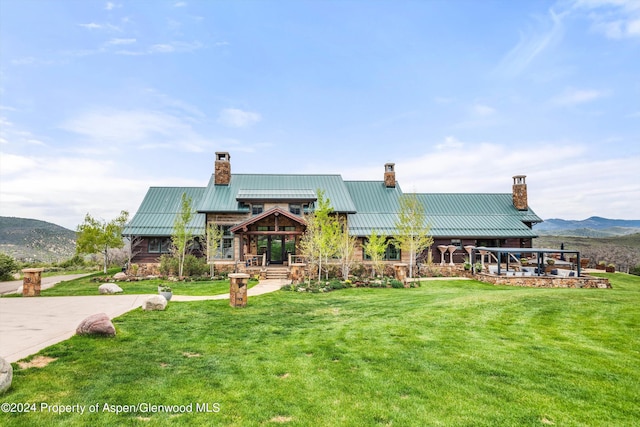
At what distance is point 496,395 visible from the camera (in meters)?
5.33

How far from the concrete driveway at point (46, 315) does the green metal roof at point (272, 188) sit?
11814 millimetres

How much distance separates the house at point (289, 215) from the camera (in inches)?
1006

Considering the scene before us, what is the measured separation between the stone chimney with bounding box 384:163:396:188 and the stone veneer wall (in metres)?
12.5

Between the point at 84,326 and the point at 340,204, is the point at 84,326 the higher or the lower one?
the lower one

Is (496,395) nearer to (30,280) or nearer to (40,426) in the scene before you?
(40,426)

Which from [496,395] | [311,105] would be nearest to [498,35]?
[311,105]

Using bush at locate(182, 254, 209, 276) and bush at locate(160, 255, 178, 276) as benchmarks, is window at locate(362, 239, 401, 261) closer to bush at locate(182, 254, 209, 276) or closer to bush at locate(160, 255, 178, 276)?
bush at locate(182, 254, 209, 276)

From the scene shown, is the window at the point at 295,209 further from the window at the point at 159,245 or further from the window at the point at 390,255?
the window at the point at 159,245

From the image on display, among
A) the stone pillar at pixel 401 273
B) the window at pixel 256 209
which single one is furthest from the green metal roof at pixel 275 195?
the stone pillar at pixel 401 273

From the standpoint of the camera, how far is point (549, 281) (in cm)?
2072

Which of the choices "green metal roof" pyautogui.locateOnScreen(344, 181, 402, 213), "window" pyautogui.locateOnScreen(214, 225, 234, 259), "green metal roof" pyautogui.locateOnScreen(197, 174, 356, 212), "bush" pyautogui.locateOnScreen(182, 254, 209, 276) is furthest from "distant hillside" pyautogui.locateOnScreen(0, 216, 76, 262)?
"green metal roof" pyautogui.locateOnScreen(344, 181, 402, 213)

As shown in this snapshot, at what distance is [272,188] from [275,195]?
110 inches

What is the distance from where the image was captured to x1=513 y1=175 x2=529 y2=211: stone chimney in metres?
29.7

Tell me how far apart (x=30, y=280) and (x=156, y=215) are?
1334 centimetres
